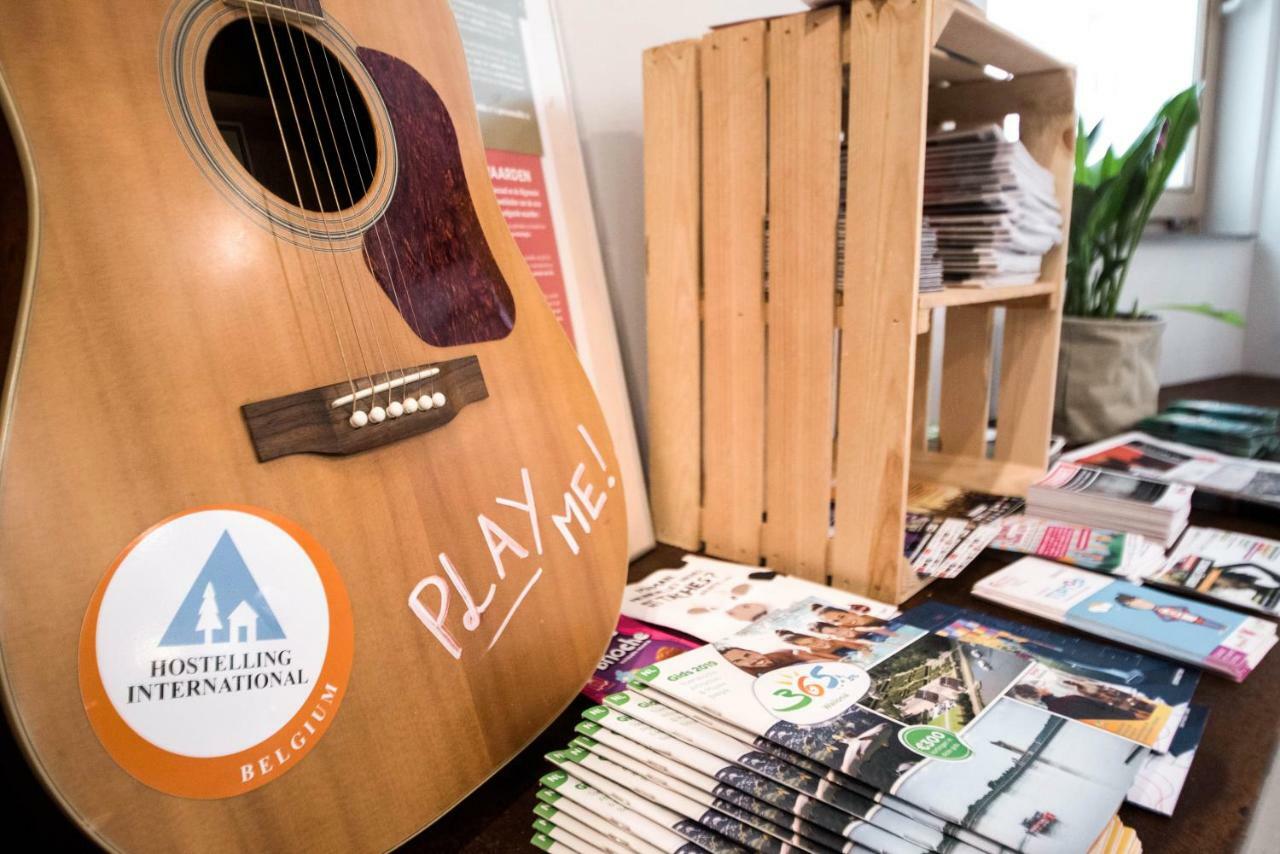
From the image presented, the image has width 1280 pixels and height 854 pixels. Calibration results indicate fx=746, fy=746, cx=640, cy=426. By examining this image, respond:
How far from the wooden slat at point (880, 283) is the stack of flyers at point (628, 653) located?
0.84 ft

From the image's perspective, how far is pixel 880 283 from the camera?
81 cm

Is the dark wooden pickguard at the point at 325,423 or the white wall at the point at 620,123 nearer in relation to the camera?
the dark wooden pickguard at the point at 325,423

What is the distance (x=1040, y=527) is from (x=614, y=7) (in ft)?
3.16

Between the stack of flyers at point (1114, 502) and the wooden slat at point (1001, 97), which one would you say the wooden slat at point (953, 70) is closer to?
the wooden slat at point (1001, 97)

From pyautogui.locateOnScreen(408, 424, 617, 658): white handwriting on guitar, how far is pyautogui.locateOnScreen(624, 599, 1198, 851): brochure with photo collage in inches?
5.2

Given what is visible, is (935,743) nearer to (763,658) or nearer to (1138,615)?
(763,658)

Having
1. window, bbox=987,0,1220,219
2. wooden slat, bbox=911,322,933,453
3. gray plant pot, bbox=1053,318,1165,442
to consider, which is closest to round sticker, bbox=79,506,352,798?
wooden slat, bbox=911,322,933,453

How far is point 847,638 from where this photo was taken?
67 centimetres

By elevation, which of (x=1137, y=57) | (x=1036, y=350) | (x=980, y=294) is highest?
(x=1137, y=57)

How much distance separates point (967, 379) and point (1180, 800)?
0.85 meters

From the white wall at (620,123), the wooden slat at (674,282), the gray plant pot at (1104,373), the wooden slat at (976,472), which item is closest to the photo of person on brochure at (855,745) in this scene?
the wooden slat at (674,282)

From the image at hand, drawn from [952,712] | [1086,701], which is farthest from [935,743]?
[1086,701]

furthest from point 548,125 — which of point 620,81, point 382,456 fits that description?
point 382,456

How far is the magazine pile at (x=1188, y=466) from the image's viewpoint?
1.13 meters
